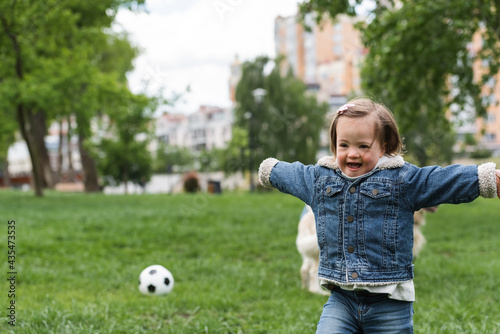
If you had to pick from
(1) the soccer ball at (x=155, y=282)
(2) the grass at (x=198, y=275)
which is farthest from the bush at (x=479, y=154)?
(1) the soccer ball at (x=155, y=282)

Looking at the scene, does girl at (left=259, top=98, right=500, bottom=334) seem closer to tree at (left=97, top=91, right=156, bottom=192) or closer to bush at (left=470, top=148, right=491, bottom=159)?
tree at (left=97, top=91, right=156, bottom=192)

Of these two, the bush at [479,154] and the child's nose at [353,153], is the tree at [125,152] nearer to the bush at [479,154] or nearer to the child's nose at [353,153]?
the child's nose at [353,153]

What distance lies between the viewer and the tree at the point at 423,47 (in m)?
10.9

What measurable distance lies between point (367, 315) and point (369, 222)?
0.47 metres

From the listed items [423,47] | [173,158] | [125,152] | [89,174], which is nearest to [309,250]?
[423,47]

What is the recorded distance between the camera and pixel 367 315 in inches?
107

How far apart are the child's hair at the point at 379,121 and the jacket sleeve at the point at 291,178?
21cm

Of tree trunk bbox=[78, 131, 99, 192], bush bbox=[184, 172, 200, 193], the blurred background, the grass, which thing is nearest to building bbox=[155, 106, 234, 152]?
the blurred background

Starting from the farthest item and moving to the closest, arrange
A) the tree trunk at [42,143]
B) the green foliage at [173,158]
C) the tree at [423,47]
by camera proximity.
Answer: the green foliage at [173,158]
the tree trunk at [42,143]
the tree at [423,47]

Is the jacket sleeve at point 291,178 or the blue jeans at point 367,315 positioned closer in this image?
the blue jeans at point 367,315

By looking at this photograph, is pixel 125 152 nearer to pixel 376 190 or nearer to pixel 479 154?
pixel 376 190

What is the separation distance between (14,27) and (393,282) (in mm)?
16075

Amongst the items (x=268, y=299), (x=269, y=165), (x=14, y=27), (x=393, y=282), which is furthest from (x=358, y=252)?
(x=14, y=27)

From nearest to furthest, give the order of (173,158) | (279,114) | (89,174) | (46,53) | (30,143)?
(30,143) → (46,53) → (89,174) → (279,114) → (173,158)
